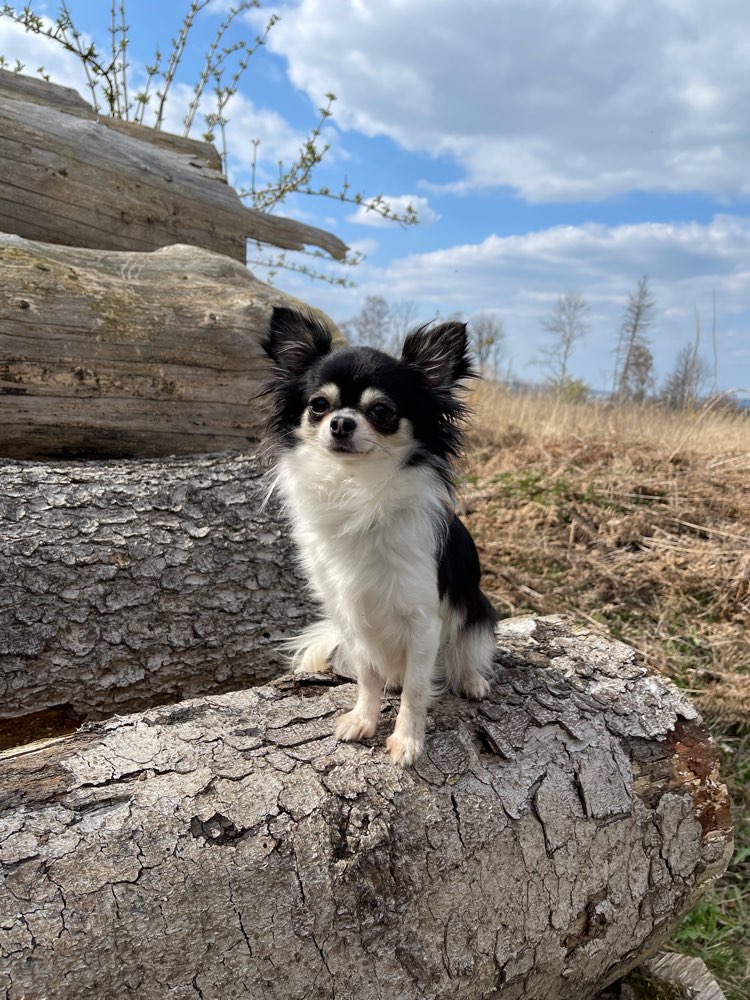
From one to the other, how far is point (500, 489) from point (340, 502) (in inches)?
144

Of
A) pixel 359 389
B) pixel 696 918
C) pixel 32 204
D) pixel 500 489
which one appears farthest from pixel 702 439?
pixel 32 204

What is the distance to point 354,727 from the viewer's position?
225 cm

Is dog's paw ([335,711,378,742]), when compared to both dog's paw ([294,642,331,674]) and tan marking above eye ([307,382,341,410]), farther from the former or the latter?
tan marking above eye ([307,382,341,410])

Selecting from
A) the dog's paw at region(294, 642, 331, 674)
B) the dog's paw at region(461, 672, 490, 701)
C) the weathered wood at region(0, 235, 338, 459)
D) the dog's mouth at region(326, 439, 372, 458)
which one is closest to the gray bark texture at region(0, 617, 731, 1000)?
the dog's paw at region(461, 672, 490, 701)

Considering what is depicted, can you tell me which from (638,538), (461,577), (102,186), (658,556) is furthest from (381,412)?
(102,186)

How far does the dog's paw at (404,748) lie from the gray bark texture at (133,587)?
4.40 ft

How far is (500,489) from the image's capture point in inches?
231

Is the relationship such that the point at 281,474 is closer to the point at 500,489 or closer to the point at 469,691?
the point at 469,691

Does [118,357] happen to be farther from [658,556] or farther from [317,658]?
[658,556]

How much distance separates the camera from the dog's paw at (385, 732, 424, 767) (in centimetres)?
214

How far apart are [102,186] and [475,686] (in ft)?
15.4

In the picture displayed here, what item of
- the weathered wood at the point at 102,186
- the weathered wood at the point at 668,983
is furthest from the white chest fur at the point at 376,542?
the weathered wood at the point at 102,186

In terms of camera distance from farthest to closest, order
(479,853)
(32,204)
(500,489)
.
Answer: (500,489) → (32,204) → (479,853)

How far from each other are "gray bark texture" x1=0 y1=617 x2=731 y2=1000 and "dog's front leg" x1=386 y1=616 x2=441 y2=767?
6cm
